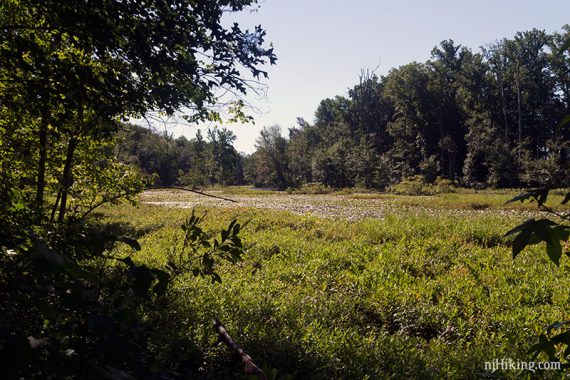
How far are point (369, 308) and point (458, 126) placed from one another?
191 feet

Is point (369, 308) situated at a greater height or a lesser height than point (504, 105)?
lesser

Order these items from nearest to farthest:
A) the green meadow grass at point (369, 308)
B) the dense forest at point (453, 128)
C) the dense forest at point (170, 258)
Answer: the dense forest at point (170, 258)
the green meadow grass at point (369, 308)
the dense forest at point (453, 128)

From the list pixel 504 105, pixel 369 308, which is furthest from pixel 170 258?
pixel 504 105

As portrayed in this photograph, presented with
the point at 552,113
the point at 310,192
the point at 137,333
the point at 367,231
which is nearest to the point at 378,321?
the point at 137,333

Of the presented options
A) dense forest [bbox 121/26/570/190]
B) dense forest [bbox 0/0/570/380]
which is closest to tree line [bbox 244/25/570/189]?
dense forest [bbox 121/26/570/190]

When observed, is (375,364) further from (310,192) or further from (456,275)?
(310,192)

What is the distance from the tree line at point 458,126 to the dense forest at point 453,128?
0.14 m

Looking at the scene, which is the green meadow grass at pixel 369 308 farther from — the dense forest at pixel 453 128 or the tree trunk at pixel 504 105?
the tree trunk at pixel 504 105

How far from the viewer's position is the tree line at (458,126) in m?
46.8

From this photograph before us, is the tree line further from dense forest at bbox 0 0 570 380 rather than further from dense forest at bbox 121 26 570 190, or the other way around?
dense forest at bbox 0 0 570 380

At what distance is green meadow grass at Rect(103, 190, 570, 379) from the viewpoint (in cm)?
395

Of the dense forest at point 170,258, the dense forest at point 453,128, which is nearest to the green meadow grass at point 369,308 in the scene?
the dense forest at point 170,258

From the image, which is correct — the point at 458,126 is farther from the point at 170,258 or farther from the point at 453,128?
the point at 170,258

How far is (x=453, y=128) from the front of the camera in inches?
2249
